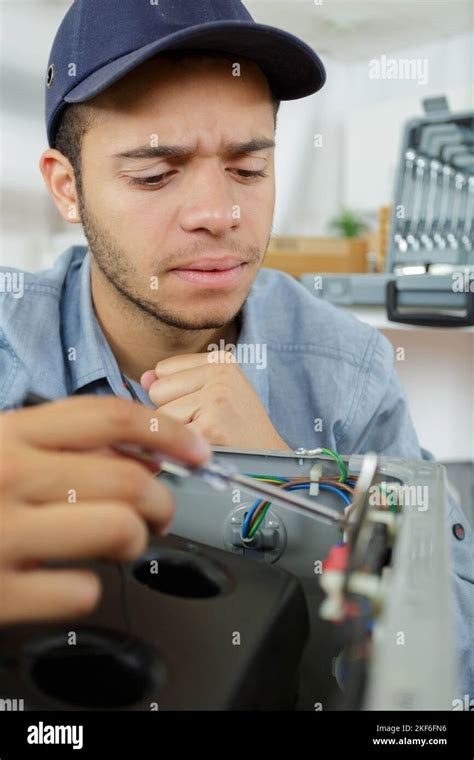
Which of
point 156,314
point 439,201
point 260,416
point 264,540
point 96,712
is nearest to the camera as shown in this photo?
point 96,712

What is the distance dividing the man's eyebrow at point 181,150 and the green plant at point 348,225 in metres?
2.39

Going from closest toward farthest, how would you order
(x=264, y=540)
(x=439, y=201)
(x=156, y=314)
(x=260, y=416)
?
(x=264, y=540)
(x=260, y=416)
(x=156, y=314)
(x=439, y=201)

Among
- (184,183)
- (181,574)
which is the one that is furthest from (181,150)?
(181,574)

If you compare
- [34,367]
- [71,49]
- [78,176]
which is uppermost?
[71,49]

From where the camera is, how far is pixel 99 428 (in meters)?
0.27

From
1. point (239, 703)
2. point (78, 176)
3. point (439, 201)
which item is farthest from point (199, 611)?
point (439, 201)

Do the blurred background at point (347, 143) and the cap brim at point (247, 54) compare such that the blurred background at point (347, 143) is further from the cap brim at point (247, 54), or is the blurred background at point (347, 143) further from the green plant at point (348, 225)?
the cap brim at point (247, 54)

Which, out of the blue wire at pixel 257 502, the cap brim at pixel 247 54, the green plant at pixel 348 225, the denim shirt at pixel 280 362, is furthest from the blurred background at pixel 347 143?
the blue wire at pixel 257 502

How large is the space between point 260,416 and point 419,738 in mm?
377

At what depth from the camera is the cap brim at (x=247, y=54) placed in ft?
2.00

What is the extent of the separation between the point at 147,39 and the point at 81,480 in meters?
0.53

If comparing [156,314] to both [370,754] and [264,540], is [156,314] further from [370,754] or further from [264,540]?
[370,754]

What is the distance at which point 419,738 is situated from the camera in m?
0.27

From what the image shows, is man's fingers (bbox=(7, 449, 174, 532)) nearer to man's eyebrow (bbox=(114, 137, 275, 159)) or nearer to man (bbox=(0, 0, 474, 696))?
man (bbox=(0, 0, 474, 696))
